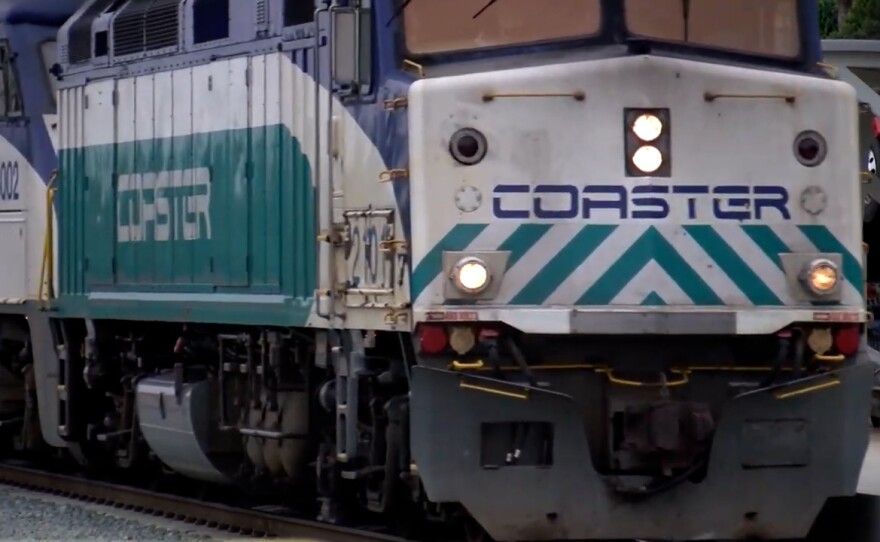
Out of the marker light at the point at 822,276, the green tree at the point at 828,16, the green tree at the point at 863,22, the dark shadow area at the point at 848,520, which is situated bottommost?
the dark shadow area at the point at 848,520

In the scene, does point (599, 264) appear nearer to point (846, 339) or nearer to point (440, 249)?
point (440, 249)

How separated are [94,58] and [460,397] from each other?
6.10 metres

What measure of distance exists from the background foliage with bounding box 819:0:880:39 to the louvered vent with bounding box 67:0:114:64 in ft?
60.3

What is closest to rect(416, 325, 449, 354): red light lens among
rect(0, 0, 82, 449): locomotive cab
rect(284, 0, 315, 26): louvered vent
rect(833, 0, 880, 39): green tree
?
rect(284, 0, 315, 26): louvered vent

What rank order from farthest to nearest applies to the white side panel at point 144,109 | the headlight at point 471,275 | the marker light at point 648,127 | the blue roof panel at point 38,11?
the blue roof panel at point 38,11 < the white side panel at point 144,109 < the marker light at point 648,127 < the headlight at point 471,275

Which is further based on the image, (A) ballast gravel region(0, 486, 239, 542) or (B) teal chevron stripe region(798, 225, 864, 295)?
(A) ballast gravel region(0, 486, 239, 542)

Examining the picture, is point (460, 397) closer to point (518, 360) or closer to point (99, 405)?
point (518, 360)

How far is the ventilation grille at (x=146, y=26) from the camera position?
537 inches

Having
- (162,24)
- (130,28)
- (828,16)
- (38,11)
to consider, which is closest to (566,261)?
(162,24)

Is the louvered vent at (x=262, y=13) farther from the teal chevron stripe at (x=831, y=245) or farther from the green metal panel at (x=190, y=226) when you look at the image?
the teal chevron stripe at (x=831, y=245)

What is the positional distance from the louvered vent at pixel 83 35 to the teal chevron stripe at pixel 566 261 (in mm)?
6192

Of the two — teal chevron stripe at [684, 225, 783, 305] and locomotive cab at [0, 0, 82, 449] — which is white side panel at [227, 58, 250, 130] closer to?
locomotive cab at [0, 0, 82, 449]

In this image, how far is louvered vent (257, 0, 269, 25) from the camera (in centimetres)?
1231

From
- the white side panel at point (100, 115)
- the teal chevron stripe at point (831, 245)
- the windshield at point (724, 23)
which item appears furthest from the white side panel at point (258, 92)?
the teal chevron stripe at point (831, 245)
